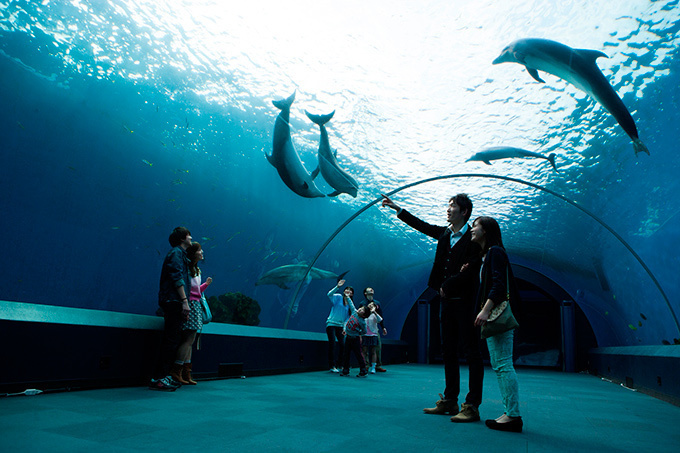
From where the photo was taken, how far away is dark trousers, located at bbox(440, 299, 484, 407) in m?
3.54

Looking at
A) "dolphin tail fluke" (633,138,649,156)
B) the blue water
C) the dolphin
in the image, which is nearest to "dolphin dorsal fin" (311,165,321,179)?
the blue water

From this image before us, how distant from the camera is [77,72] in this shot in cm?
845

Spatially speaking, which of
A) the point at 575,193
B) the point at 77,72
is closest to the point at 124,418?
the point at 77,72

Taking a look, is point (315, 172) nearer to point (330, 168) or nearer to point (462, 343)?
point (330, 168)

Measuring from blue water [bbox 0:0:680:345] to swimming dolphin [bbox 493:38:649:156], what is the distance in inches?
6.7

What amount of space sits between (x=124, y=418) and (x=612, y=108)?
9.00 metres

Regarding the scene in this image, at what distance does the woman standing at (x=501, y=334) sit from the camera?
3.20 meters

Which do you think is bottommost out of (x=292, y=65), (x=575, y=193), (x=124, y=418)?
(x=124, y=418)

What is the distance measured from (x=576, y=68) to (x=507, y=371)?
22.6ft

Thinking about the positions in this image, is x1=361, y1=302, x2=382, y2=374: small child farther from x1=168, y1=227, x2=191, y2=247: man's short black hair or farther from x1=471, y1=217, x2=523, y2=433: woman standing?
x1=471, y1=217, x2=523, y2=433: woman standing

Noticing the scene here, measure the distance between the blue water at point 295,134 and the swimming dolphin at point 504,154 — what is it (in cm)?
22

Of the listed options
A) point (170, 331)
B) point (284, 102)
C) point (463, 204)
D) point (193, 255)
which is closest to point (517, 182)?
point (284, 102)

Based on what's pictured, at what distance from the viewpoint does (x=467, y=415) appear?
3463 mm

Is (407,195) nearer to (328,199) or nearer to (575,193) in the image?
(328,199)
